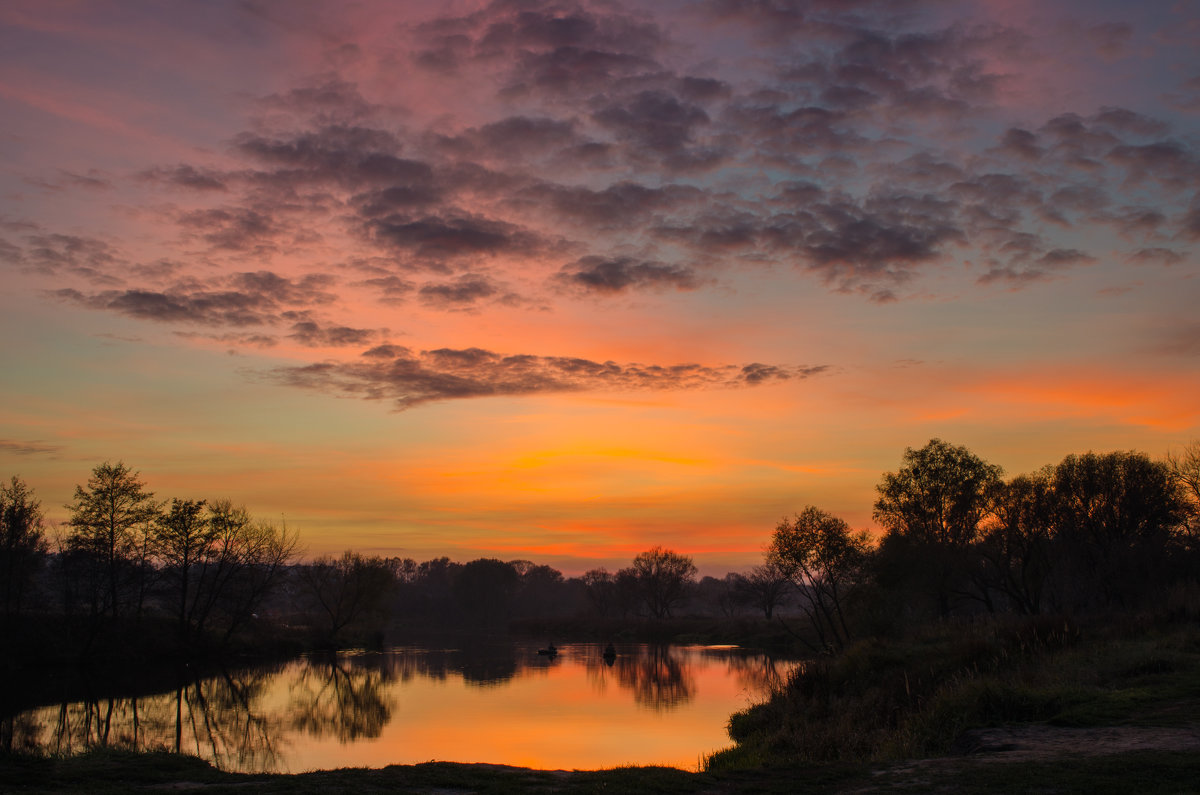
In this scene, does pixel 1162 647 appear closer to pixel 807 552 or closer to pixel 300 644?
pixel 807 552

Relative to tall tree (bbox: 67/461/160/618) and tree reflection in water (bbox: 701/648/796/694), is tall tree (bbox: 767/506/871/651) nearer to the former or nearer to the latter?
tree reflection in water (bbox: 701/648/796/694)

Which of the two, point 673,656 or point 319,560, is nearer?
point 673,656

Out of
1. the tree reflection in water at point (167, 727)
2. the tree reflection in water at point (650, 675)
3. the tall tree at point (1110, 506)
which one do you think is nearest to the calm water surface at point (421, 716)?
the tree reflection in water at point (167, 727)

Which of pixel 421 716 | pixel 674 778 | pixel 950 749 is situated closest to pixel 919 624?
pixel 421 716

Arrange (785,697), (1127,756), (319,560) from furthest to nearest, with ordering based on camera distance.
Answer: (319,560)
(785,697)
(1127,756)

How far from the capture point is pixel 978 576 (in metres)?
56.6

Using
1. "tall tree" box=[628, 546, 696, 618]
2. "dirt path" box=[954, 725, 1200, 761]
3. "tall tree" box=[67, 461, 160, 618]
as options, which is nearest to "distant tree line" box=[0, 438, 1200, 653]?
"tall tree" box=[67, 461, 160, 618]

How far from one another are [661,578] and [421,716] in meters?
94.5

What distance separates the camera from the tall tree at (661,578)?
412 feet

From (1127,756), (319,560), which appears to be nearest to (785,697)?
(1127,756)

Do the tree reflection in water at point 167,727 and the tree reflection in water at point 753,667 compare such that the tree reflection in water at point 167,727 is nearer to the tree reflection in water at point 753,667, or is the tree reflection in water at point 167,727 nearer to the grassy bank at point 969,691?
the grassy bank at point 969,691

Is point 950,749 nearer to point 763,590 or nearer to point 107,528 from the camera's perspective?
point 107,528

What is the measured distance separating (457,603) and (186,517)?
77379 millimetres

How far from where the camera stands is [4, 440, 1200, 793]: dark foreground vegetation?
14.2 m
